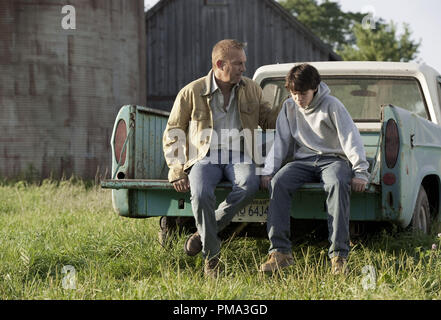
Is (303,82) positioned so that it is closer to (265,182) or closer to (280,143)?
(280,143)

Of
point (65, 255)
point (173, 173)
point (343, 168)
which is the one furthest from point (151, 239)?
point (343, 168)

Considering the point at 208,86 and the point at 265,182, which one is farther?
the point at 208,86

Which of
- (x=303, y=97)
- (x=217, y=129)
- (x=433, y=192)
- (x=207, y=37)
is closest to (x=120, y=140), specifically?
(x=217, y=129)

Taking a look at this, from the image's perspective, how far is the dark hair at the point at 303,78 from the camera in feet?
14.5

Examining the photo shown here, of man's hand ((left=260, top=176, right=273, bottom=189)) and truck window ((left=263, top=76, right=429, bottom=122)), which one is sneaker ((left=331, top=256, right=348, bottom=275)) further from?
truck window ((left=263, top=76, right=429, bottom=122))

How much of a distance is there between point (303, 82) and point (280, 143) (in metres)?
0.46

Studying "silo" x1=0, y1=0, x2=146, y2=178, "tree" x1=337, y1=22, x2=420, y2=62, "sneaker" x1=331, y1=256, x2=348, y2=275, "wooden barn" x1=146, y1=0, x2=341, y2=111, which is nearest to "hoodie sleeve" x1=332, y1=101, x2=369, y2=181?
"sneaker" x1=331, y1=256, x2=348, y2=275

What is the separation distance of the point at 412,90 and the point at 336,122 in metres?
1.95

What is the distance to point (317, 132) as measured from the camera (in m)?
4.59

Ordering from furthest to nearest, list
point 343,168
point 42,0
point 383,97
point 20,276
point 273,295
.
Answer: point 42,0 → point 383,97 → point 20,276 → point 343,168 → point 273,295

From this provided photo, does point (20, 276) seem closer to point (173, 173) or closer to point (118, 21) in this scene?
point (173, 173)

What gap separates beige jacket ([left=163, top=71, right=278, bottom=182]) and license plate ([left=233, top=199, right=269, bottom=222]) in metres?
0.32

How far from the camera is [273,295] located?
12.3ft

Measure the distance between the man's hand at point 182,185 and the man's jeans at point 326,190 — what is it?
55 centimetres
